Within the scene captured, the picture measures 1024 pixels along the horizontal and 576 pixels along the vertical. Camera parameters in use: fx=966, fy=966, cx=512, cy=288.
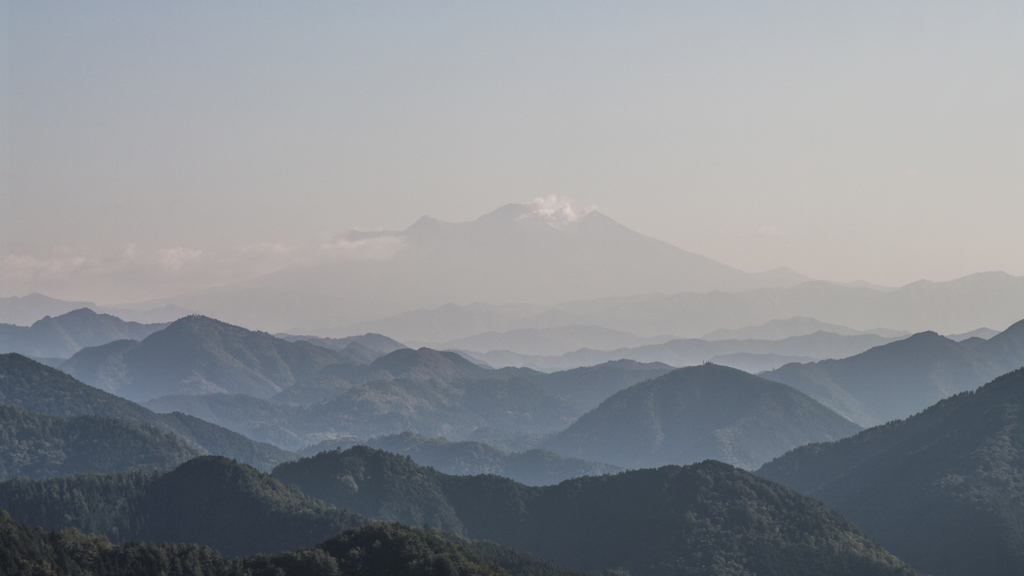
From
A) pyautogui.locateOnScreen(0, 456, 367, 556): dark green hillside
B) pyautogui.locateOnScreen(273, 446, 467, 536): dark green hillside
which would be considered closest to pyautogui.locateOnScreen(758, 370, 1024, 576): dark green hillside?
pyautogui.locateOnScreen(273, 446, 467, 536): dark green hillside

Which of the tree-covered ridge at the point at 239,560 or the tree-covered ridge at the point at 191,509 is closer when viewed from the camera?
the tree-covered ridge at the point at 239,560

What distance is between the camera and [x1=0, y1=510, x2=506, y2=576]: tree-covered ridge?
8727 cm

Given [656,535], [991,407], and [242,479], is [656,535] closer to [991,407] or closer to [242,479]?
[242,479]

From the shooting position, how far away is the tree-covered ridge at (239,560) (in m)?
87.3

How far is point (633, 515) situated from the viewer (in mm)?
165625

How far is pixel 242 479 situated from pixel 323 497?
86.3 ft

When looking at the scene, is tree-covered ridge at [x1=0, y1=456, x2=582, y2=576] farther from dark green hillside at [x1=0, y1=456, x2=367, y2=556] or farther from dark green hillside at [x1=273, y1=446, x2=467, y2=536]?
dark green hillside at [x1=273, y1=446, x2=467, y2=536]

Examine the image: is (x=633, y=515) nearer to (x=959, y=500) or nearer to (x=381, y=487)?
(x=381, y=487)

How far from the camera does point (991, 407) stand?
650ft

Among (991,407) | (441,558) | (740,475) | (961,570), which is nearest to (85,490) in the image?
(441,558)

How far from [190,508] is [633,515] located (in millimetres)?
74140

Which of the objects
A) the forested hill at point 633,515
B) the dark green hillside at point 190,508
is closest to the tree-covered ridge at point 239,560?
the dark green hillside at point 190,508

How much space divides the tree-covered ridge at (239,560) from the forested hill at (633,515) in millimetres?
61649

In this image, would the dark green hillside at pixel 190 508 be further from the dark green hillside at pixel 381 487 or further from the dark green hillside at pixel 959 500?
the dark green hillside at pixel 959 500
